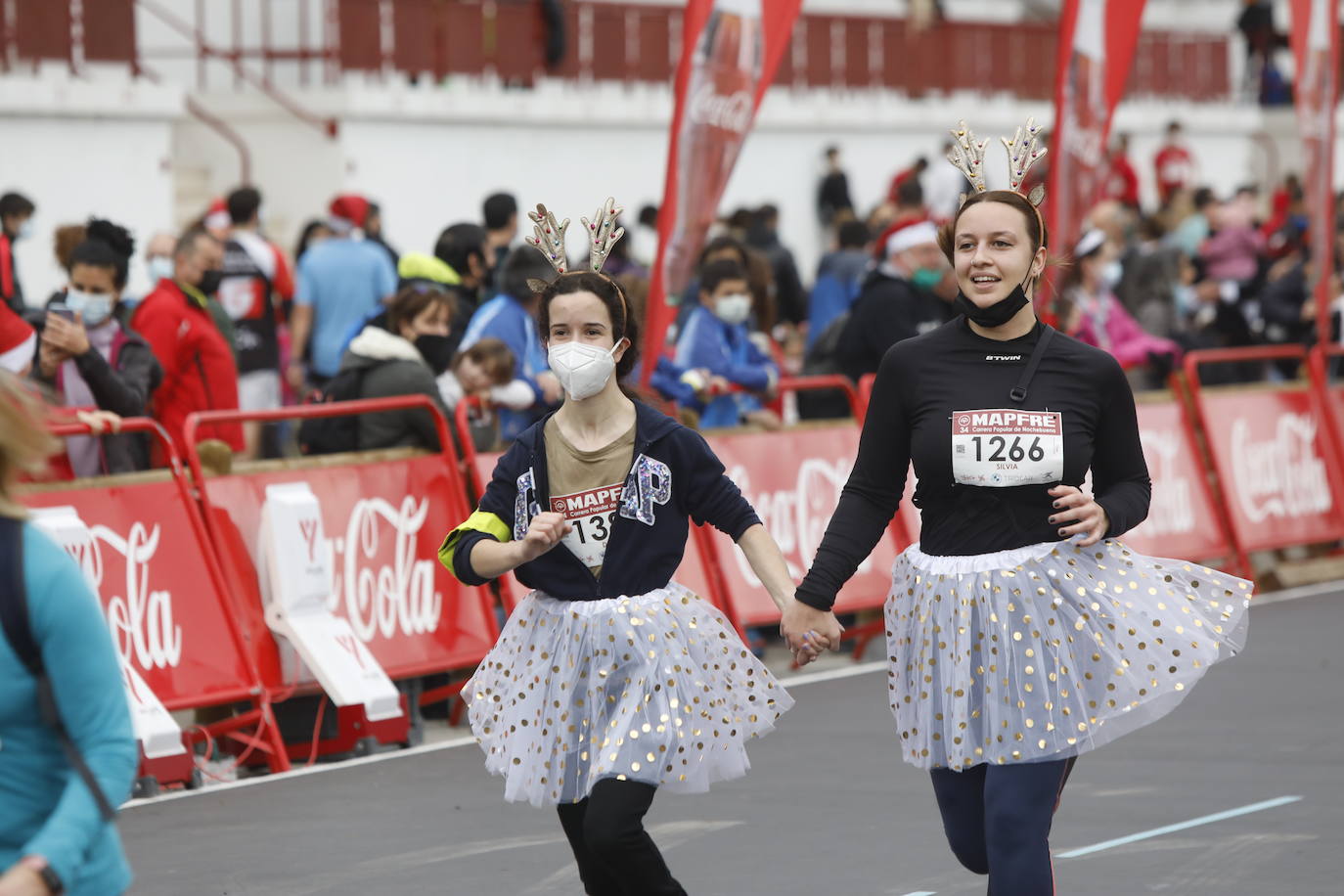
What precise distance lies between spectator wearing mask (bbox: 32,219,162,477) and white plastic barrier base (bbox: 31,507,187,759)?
753 millimetres

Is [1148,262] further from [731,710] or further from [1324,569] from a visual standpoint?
[731,710]

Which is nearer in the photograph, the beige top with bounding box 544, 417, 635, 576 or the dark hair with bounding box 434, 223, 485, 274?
the beige top with bounding box 544, 417, 635, 576

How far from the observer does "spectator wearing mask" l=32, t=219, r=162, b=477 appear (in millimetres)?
9695

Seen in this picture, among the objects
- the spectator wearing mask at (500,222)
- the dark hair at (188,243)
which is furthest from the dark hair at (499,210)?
the dark hair at (188,243)

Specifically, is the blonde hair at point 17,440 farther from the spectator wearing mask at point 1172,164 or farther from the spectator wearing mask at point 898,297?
the spectator wearing mask at point 1172,164

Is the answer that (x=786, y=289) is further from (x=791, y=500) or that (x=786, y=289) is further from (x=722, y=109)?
(x=722, y=109)

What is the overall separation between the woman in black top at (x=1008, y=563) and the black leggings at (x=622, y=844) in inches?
23.7

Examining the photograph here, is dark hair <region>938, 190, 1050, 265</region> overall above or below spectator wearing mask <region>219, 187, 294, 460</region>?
above

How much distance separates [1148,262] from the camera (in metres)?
18.9

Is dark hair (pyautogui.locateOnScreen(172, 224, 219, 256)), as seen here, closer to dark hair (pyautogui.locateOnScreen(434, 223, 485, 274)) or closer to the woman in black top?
dark hair (pyautogui.locateOnScreen(434, 223, 485, 274))

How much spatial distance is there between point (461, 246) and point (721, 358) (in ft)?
4.92

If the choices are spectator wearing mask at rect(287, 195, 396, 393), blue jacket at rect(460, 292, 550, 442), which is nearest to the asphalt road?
blue jacket at rect(460, 292, 550, 442)

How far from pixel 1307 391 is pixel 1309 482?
0.63 metres

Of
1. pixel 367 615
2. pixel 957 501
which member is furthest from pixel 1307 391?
pixel 957 501
